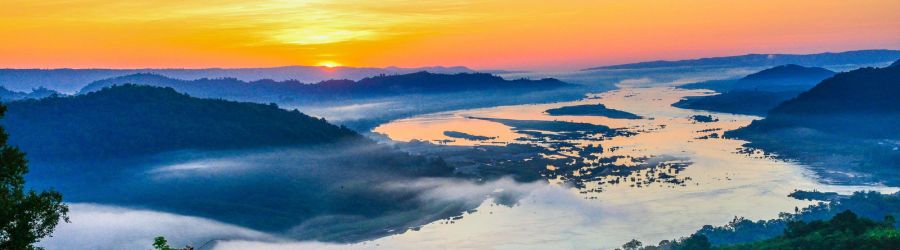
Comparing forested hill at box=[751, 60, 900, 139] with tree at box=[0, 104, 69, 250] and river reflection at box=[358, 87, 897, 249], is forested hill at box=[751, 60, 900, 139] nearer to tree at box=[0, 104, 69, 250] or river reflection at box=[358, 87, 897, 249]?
Result: river reflection at box=[358, 87, 897, 249]

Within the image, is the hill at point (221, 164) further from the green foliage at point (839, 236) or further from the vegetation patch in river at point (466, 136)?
the vegetation patch in river at point (466, 136)

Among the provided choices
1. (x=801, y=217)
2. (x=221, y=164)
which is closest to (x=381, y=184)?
(x=221, y=164)

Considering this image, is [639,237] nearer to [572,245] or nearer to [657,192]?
[572,245]

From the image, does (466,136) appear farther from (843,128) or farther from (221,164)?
(221,164)

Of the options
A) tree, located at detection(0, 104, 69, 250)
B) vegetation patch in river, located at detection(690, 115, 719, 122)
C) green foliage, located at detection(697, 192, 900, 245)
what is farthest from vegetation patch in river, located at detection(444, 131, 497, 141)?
tree, located at detection(0, 104, 69, 250)

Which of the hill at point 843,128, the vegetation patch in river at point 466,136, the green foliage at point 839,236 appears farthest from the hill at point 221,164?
the hill at point 843,128

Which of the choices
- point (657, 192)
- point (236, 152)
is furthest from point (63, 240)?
point (657, 192)
